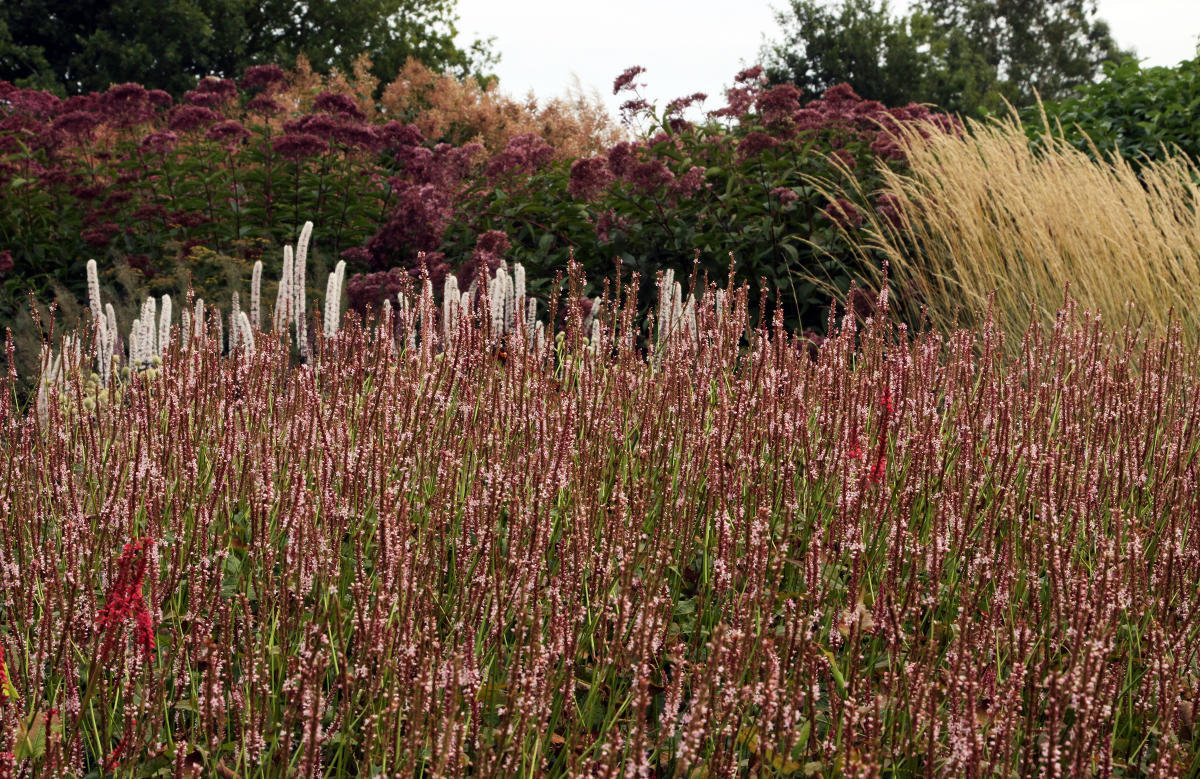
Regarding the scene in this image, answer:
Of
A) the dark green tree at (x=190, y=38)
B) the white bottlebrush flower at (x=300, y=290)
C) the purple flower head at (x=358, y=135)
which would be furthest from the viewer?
the dark green tree at (x=190, y=38)

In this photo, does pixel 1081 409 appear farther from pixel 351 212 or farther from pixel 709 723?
pixel 351 212

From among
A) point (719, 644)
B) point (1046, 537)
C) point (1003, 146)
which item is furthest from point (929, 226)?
point (719, 644)

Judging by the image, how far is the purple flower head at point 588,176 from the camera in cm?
667

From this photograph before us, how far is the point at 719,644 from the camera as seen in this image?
4.71 ft

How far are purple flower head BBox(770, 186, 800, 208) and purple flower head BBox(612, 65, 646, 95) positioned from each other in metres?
1.55

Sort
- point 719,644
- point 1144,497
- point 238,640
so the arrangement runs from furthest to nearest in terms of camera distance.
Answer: point 1144,497 → point 238,640 → point 719,644

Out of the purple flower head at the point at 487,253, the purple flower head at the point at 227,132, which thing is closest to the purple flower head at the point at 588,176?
the purple flower head at the point at 487,253

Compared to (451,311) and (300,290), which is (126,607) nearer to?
(451,311)

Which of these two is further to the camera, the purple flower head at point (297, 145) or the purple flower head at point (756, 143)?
the purple flower head at point (297, 145)

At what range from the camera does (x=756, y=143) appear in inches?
272

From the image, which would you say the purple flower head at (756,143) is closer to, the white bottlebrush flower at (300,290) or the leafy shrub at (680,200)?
the leafy shrub at (680,200)

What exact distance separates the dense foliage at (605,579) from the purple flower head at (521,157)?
363 cm

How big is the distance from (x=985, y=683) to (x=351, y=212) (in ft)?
23.3

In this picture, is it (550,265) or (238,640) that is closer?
(238,640)
